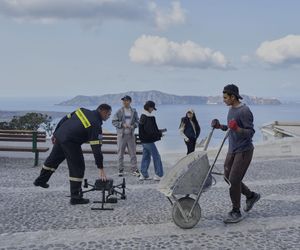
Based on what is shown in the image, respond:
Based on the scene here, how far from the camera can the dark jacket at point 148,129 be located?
9008 millimetres

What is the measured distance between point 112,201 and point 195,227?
1.68 m

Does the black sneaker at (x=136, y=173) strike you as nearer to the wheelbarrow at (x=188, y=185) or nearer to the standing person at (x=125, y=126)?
the standing person at (x=125, y=126)

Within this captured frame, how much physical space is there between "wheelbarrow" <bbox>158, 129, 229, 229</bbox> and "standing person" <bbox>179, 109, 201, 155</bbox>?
5.55 m

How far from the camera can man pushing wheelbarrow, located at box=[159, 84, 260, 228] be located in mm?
5414

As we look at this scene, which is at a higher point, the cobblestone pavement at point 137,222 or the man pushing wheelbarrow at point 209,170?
the man pushing wheelbarrow at point 209,170

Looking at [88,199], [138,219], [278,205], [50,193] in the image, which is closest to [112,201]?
[88,199]

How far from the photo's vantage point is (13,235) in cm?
527

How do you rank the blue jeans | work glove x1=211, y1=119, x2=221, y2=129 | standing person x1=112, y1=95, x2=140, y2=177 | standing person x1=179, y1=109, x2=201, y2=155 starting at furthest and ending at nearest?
1. standing person x1=179, y1=109, x2=201, y2=155
2. standing person x1=112, y1=95, x2=140, y2=177
3. the blue jeans
4. work glove x1=211, y1=119, x2=221, y2=129

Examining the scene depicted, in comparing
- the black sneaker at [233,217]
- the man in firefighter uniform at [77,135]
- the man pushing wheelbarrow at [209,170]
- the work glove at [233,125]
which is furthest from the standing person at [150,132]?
the work glove at [233,125]

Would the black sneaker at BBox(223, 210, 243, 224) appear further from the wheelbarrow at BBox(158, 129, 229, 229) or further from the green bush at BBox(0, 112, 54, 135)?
the green bush at BBox(0, 112, 54, 135)

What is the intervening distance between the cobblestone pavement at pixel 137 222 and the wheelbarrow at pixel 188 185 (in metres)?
0.16

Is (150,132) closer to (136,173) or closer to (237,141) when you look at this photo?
(136,173)

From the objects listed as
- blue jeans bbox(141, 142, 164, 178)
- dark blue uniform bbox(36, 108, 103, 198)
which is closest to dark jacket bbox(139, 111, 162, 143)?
blue jeans bbox(141, 142, 164, 178)

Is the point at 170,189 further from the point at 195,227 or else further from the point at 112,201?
the point at 112,201
